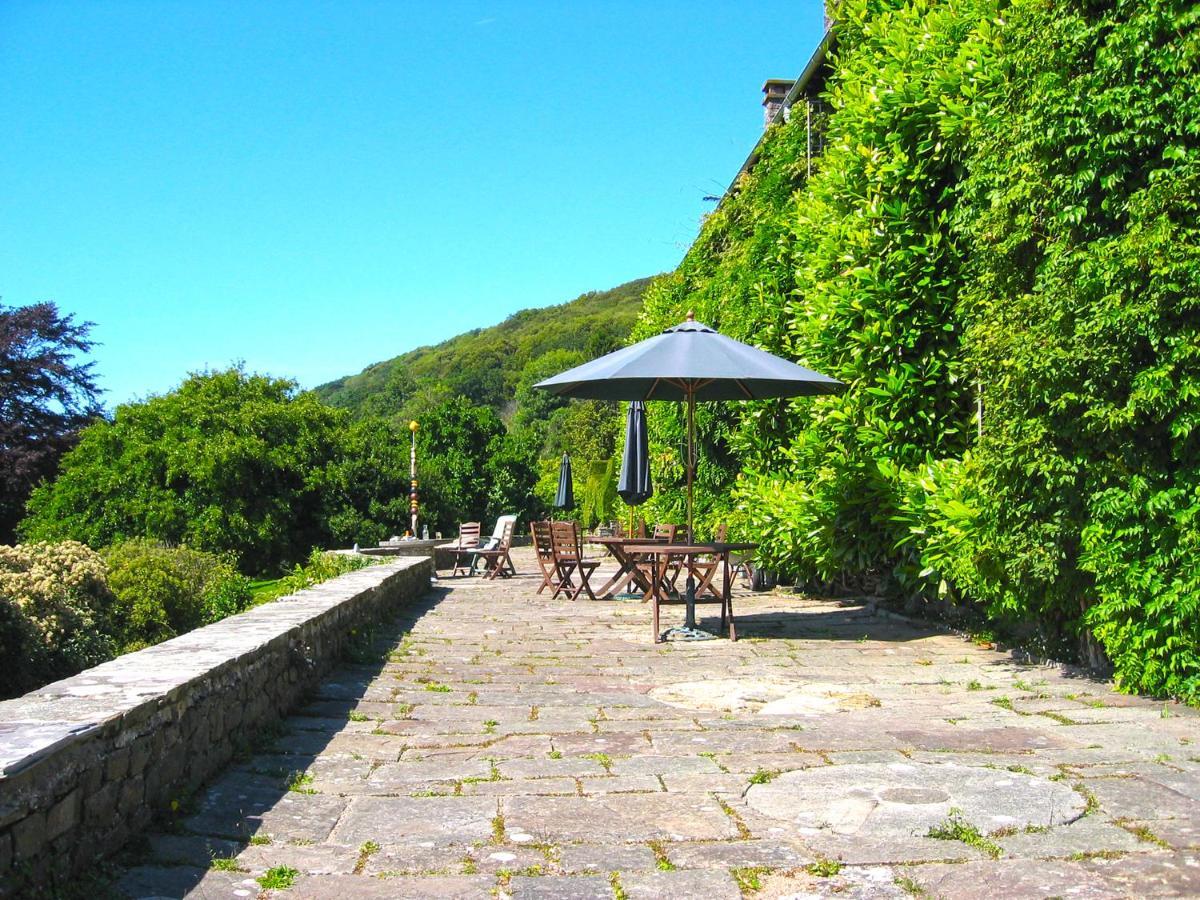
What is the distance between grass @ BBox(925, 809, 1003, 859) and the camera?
136 inches

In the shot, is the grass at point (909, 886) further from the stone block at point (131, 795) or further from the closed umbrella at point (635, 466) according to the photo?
the closed umbrella at point (635, 466)

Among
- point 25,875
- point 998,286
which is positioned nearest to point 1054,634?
point 998,286

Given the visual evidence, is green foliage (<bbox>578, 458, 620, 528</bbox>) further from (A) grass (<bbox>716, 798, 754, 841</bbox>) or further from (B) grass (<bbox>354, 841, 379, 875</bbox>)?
(B) grass (<bbox>354, 841, 379, 875</bbox>)

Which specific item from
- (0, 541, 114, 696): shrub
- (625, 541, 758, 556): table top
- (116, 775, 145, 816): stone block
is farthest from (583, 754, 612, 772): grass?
(0, 541, 114, 696): shrub

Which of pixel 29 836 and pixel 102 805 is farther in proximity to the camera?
pixel 102 805

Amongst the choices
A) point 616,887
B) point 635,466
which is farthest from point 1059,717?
point 635,466

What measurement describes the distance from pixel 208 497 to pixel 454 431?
9.35 m

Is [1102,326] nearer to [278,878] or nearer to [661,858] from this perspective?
[661,858]

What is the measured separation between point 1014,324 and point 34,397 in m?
36.5


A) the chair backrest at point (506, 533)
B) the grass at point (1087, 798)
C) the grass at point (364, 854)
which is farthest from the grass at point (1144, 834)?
the chair backrest at point (506, 533)

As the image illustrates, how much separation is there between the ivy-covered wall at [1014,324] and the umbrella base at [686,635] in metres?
1.34

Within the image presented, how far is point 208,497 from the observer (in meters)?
25.8

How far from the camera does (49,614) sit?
10.3 meters

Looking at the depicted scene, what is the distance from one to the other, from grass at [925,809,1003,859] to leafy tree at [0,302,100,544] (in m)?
33.3
